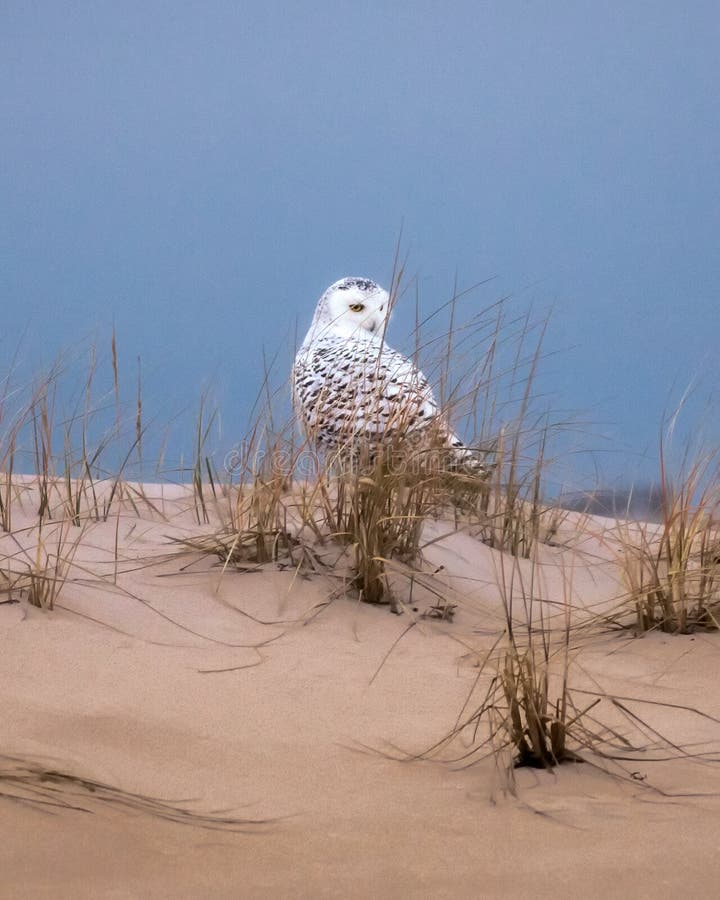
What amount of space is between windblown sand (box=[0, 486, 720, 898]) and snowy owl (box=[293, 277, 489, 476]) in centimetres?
54

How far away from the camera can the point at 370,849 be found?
4.09 feet

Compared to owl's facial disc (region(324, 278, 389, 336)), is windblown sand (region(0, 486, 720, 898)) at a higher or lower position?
lower

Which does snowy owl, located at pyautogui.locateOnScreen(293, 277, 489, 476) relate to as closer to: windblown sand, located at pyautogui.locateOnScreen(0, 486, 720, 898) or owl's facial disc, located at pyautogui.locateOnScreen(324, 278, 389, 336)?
owl's facial disc, located at pyautogui.locateOnScreen(324, 278, 389, 336)

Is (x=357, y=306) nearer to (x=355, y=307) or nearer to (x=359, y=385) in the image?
(x=355, y=307)

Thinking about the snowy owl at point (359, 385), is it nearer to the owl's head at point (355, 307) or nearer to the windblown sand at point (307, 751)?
the owl's head at point (355, 307)

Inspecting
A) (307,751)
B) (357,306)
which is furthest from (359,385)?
(307,751)

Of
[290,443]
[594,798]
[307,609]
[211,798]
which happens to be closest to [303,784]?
[211,798]

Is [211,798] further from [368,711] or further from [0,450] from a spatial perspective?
[0,450]

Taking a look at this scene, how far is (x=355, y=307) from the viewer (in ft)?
13.5

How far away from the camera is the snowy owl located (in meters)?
2.86

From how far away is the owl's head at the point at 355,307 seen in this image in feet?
13.5

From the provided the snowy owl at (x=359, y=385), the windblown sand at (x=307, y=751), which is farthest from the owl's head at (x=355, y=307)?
the windblown sand at (x=307, y=751)

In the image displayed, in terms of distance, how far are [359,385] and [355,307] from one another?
66 cm

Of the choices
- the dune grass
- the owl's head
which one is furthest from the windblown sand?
the owl's head
